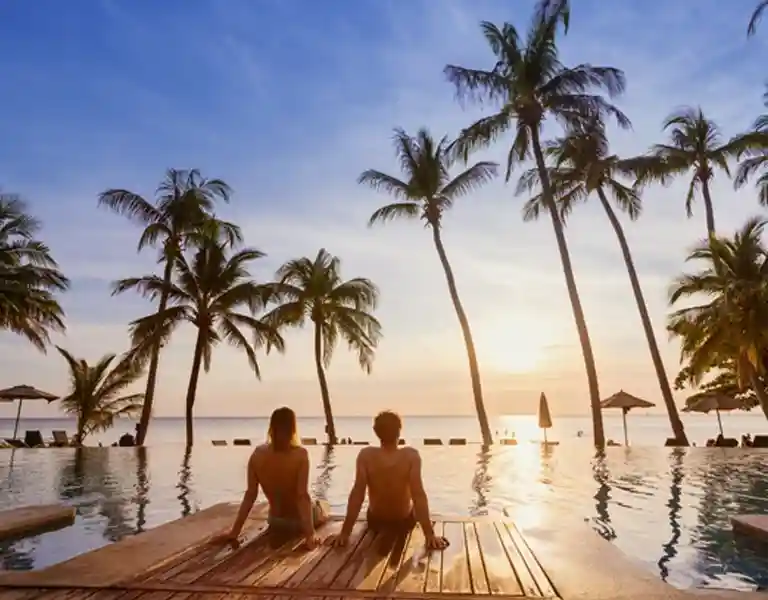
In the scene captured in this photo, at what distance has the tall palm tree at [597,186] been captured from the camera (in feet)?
78.2

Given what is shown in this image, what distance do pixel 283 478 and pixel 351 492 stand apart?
628 mm

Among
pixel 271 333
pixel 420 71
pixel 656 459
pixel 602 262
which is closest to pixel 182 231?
pixel 271 333

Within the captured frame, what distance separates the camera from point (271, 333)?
84.8 ft

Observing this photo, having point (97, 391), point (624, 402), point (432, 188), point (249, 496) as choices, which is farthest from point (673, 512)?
point (97, 391)

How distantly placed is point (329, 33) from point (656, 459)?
14653mm

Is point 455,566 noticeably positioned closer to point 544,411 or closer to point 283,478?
point 283,478

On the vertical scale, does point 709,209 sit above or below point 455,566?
above

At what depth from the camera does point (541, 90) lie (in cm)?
2267

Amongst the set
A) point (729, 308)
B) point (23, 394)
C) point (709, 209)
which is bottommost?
point (23, 394)

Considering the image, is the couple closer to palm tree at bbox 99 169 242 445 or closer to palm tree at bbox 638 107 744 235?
palm tree at bbox 99 169 242 445

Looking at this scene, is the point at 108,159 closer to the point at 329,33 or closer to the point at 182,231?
the point at 329,33

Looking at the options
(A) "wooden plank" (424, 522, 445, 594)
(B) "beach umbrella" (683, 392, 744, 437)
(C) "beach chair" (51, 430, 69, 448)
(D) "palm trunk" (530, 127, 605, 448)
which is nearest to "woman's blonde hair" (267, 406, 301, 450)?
(A) "wooden plank" (424, 522, 445, 594)

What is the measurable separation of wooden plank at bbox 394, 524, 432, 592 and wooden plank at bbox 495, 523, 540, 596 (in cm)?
63

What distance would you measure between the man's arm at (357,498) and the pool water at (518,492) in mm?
2415
